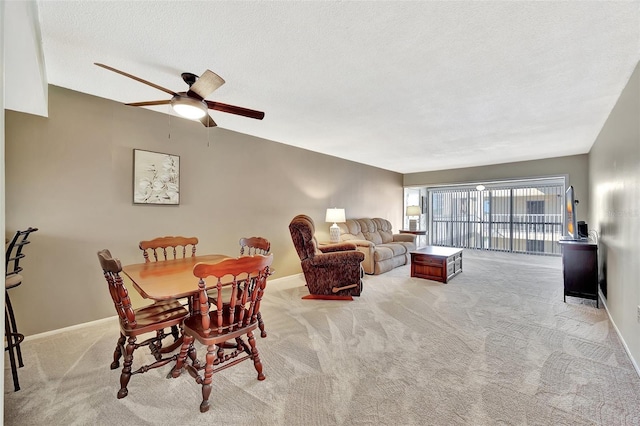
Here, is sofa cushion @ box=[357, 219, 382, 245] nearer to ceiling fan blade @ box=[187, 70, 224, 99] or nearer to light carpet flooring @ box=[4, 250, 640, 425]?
light carpet flooring @ box=[4, 250, 640, 425]

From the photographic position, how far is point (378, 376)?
201 cm

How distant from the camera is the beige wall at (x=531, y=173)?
551 cm

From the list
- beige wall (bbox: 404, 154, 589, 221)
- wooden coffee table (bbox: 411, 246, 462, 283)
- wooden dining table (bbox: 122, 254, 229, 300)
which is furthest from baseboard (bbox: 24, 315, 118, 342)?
beige wall (bbox: 404, 154, 589, 221)

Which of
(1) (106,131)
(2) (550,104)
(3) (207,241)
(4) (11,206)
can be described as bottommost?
(3) (207,241)

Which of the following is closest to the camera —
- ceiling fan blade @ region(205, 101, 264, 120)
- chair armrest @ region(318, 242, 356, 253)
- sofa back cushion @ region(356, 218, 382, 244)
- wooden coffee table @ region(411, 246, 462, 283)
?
ceiling fan blade @ region(205, 101, 264, 120)

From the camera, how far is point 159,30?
185 cm

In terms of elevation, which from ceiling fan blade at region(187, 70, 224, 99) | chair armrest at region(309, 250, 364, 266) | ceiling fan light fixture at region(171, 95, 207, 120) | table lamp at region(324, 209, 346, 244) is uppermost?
ceiling fan blade at region(187, 70, 224, 99)

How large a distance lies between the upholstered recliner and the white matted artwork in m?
1.58

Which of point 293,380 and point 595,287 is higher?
point 595,287

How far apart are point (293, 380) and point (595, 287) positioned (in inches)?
153

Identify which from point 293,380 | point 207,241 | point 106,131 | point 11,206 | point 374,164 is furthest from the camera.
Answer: point 374,164

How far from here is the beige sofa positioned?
5109mm

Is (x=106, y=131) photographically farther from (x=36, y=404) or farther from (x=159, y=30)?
(x=36, y=404)

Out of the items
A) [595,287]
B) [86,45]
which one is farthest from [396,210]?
[86,45]
